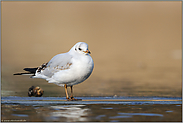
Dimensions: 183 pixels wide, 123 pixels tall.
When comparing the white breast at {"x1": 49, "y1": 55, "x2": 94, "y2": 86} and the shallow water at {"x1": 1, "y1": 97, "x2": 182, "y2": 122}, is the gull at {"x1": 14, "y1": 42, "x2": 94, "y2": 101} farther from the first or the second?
the shallow water at {"x1": 1, "y1": 97, "x2": 182, "y2": 122}

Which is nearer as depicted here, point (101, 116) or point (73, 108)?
point (101, 116)

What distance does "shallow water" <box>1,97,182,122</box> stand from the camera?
6.35m

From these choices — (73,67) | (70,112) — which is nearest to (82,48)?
(73,67)

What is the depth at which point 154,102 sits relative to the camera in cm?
816

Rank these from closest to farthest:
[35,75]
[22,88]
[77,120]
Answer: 1. [77,120]
2. [35,75]
3. [22,88]

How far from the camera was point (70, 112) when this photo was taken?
6.90 metres

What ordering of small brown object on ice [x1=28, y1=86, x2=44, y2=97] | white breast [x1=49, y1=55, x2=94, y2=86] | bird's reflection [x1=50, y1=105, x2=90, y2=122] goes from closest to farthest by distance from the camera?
bird's reflection [x1=50, y1=105, x2=90, y2=122]
white breast [x1=49, y1=55, x2=94, y2=86]
small brown object on ice [x1=28, y1=86, x2=44, y2=97]

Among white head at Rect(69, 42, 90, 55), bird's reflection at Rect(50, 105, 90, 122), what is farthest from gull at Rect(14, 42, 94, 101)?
→ bird's reflection at Rect(50, 105, 90, 122)

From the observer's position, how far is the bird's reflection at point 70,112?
20.7 ft

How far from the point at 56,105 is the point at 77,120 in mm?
1738

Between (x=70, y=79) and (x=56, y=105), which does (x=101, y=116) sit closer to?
(x=56, y=105)

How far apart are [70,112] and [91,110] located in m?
0.45

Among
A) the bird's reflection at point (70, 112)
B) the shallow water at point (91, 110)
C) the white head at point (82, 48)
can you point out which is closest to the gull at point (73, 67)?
the white head at point (82, 48)

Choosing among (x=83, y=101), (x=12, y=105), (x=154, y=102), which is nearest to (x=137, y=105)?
(x=154, y=102)
